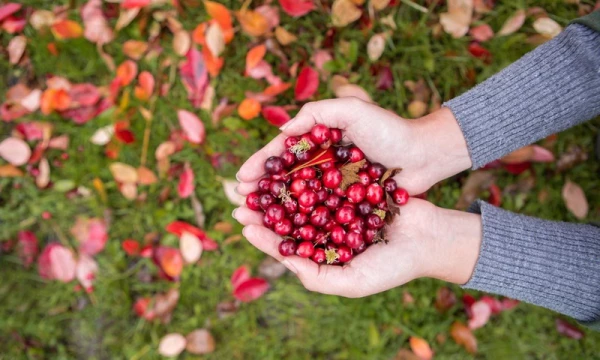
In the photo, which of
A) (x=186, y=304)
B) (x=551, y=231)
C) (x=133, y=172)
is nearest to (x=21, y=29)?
(x=133, y=172)

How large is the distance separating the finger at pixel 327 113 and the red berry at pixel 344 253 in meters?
0.58

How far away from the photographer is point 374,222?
228cm

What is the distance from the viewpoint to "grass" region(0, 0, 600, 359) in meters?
Answer: 3.15

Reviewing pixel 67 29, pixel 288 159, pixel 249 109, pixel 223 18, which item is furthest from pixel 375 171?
pixel 67 29

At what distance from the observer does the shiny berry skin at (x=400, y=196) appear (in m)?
2.35

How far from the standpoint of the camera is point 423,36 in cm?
325

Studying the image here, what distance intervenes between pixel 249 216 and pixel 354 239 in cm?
52

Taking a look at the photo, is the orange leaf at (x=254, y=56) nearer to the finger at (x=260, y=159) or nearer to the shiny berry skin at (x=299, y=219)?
the finger at (x=260, y=159)

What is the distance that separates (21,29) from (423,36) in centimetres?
273

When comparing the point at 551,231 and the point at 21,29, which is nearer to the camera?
the point at 551,231

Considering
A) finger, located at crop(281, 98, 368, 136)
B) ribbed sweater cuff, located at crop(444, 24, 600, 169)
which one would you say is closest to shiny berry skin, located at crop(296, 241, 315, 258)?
finger, located at crop(281, 98, 368, 136)

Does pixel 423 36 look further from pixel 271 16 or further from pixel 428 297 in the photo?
pixel 428 297

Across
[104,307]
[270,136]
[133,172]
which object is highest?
[270,136]

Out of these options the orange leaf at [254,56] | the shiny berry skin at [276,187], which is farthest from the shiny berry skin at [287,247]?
the orange leaf at [254,56]
